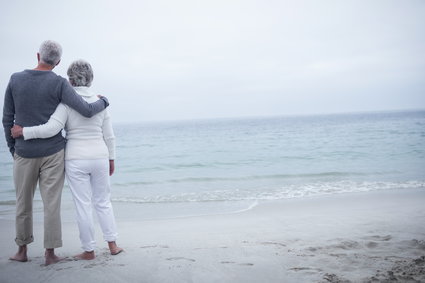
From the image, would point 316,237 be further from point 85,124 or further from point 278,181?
point 278,181

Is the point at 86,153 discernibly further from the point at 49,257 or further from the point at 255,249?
the point at 255,249

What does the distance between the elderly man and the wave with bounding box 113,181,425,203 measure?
16.9 ft

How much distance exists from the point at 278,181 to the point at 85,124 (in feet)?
27.6

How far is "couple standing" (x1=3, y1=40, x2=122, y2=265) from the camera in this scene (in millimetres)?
2836

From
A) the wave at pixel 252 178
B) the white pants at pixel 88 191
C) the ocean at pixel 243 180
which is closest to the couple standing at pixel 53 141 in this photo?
the white pants at pixel 88 191

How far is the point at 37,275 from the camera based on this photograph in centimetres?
276

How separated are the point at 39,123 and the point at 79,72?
2.05 feet

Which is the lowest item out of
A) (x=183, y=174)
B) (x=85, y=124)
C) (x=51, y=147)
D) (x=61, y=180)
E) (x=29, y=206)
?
(x=183, y=174)

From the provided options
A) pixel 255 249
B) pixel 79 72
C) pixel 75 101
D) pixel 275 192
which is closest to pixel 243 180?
pixel 275 192

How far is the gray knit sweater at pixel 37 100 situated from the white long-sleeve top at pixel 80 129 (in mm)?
88

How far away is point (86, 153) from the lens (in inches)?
117

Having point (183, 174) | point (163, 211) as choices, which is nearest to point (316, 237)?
point (163, 211)

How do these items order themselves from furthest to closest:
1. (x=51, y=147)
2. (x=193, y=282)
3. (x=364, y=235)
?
(x=364, y=235), (x=51, y=147), (x=193, y=282)

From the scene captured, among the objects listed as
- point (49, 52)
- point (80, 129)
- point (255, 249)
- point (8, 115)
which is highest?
point (49, 52)
